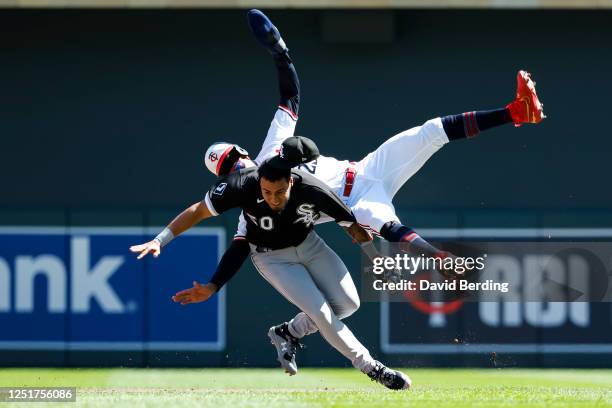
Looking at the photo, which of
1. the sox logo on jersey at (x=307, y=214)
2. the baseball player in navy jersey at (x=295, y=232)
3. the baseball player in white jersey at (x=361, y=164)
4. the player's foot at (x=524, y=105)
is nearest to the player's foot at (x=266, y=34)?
the baseball player in white jersey at (x=361, y=164)

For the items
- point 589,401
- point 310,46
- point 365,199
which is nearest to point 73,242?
point 310,46

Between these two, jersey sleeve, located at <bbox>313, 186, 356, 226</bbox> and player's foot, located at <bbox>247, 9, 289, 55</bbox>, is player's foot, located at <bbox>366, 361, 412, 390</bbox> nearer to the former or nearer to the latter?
jersey sleeve, located at <bbox>313, 186, 356, 226</bbox>

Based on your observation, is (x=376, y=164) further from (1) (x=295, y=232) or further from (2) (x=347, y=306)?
(2) (x=347, y=306)

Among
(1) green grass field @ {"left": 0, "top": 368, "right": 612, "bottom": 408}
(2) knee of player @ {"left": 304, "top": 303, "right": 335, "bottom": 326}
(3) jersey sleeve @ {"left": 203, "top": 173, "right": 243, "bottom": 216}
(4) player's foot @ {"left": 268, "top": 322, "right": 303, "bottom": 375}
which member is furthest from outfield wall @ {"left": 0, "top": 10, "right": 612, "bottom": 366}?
(3) jersey sleeve @ {"left": 203, "top": 173, "right": 243, "bottom": 216}

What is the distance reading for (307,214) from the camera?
806cm

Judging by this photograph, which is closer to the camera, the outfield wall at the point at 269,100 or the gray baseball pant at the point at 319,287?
the gray baseball pant at the point at 319,287

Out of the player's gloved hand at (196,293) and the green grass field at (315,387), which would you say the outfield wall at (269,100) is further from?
the player's gloved hand at (196,293)

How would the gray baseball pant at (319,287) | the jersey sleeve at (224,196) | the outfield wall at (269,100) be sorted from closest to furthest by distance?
the jersey sleeve at (224,196) → the gray baseball pant at (319,287) → the outfield wall at (269,100)

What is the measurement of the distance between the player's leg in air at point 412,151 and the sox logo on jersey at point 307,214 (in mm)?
301

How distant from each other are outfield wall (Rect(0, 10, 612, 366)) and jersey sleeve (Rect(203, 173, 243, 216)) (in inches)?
215

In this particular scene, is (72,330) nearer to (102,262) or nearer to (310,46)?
(102,262)

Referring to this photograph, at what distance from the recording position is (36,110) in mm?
13789

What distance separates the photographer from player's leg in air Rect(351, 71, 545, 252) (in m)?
8.13

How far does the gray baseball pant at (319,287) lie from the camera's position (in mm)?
8078
